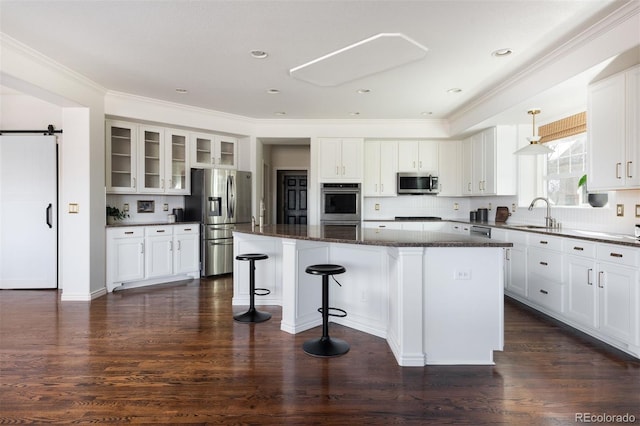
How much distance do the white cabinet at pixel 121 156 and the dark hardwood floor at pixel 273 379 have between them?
2.11 metres

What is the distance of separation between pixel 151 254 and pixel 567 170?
18.4 feet

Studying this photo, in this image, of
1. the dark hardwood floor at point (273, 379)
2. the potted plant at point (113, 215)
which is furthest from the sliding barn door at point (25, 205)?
the dark hardwood floor at point (273, 379)

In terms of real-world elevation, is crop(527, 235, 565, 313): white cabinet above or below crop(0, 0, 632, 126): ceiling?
below

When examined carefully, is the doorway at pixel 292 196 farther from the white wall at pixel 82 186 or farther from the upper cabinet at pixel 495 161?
the white wall at pixel 82 186

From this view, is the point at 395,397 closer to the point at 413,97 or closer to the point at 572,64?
the point at 572,64

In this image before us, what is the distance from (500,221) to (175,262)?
4.89 metres

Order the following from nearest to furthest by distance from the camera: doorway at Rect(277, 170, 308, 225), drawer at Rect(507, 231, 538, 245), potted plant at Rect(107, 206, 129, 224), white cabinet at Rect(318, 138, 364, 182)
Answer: drawer at Rect(507, 231, 538, 245)
potted plant at Rect(107, 206, 129, 224)
white cabinet at Rect(318, 138, 364, 182)
doorway at Rect(277, 170, 308, 225)

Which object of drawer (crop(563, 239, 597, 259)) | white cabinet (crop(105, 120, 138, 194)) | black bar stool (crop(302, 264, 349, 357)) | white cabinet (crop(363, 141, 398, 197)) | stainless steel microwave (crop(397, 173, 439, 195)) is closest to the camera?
black bar stool (crop(302, 264, 349, 357))

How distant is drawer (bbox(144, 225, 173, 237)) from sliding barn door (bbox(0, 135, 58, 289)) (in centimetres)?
113

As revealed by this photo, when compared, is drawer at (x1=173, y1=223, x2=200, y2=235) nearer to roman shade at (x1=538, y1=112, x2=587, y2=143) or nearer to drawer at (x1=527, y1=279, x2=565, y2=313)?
drawer at (x1=527, y1=279, x2=565, y2=313)

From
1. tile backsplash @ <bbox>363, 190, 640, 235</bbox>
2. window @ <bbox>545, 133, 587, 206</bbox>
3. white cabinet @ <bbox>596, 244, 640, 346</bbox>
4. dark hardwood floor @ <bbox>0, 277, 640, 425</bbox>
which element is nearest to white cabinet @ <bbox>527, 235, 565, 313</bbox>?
dark hardwood floor @ <bbox>0, 277, 640, 425</bbox>

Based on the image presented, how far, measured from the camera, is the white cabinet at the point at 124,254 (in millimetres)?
4566

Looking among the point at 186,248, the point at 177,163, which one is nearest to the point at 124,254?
the point at 186,248

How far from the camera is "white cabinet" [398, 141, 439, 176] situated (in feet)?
20.2
